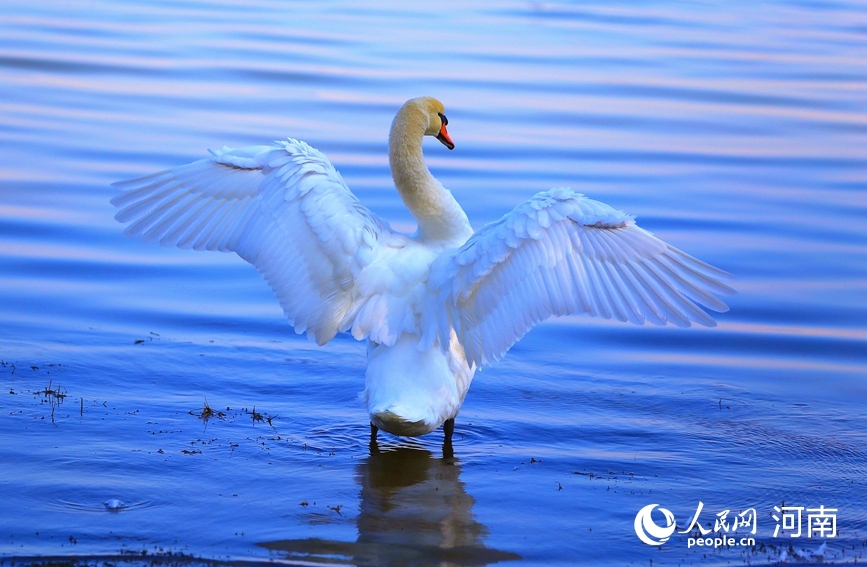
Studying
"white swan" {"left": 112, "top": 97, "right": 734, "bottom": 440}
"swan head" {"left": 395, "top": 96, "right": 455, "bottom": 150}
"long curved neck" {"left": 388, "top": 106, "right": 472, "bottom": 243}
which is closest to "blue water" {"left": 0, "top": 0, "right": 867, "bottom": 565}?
"white swan" {"left": 112, "top": 97, "right": 734, "bottom": 440}

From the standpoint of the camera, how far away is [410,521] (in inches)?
201

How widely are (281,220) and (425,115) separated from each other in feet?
4.74

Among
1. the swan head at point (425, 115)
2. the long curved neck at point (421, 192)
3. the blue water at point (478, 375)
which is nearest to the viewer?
the blue water at point (478, 375)

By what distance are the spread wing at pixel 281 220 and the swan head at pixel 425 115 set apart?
3.08ft

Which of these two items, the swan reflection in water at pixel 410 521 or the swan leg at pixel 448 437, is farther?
the swan leg at pixel 448 437

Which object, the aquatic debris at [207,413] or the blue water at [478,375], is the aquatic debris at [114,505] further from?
the aquatic debris at [207,413]

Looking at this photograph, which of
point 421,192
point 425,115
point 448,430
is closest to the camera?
point 448,430

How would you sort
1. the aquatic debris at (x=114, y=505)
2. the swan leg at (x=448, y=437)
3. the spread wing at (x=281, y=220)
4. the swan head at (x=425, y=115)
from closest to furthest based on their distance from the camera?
the aquatic debris at (x=114, y=505)
the spread wing at (x=281, y=220)
the swan leg at (x=448, y=437)
the swan head at (x=425, y=115)

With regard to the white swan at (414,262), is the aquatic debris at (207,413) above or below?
→ below

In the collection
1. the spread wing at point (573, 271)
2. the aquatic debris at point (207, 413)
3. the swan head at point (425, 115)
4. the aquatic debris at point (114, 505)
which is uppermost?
the swan head at point (425, 115)

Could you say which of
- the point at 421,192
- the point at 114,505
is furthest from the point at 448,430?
the point at 114,505

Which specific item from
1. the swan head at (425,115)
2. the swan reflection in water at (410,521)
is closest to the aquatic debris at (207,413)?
the swan reflection in water at (410,521)

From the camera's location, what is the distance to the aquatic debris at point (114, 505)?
499 cm

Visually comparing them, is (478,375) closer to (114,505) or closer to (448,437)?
(448,437)
